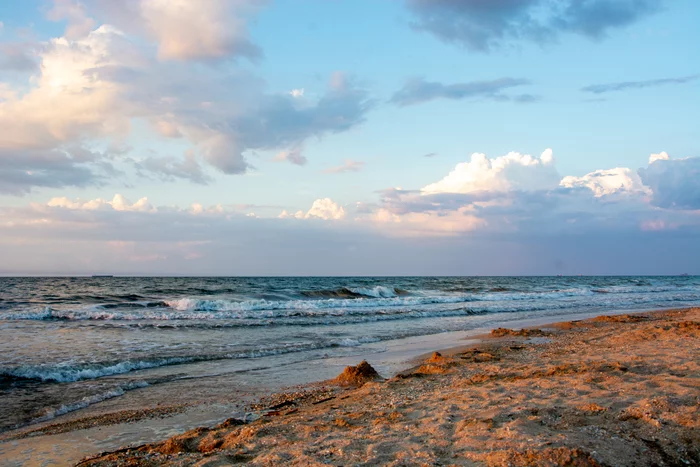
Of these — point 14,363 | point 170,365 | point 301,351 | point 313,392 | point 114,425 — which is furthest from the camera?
point 301,351

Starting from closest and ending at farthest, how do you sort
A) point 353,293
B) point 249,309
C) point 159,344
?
1. point 159,344
2. point 249,309
3. point 353,293

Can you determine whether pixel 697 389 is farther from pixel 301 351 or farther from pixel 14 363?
pixel 14 363

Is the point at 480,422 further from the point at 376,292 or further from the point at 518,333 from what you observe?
the point at 376,292

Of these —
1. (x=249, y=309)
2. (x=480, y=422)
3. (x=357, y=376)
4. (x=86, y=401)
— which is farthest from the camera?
(x=249, y=309)

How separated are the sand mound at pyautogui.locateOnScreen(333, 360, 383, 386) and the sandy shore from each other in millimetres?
48

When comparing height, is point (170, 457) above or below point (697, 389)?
below

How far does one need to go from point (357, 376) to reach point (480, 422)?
4.23m

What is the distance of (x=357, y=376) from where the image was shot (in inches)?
361

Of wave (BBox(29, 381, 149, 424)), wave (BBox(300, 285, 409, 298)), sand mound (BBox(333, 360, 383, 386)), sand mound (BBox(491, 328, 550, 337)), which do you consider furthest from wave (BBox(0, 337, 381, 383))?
wave (BBox(300, 285, 409, 298))

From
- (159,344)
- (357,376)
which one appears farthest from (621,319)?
(159,344)

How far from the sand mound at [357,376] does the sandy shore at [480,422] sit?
1.9 inches

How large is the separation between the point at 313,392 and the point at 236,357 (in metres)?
4.84

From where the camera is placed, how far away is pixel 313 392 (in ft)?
27.6

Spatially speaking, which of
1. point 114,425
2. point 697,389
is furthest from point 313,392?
point 697,389
